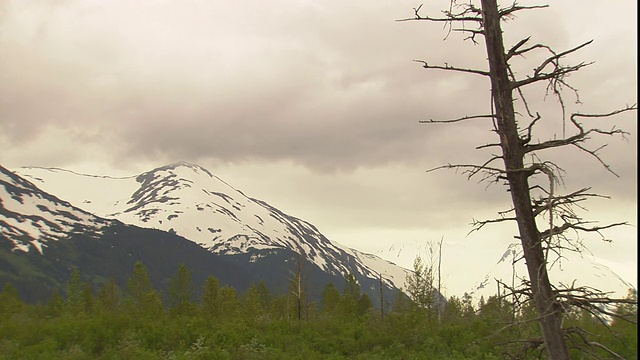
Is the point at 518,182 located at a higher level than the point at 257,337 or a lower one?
higher

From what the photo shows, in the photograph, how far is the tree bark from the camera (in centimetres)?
706

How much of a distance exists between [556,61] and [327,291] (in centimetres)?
5091

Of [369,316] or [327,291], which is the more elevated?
[327,291]

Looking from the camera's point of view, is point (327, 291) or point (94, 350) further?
point (327, 291)

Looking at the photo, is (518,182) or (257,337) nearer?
(518,182)

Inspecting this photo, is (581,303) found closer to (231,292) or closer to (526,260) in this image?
(526,260)

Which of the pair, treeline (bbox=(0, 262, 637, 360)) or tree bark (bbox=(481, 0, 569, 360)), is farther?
treeline (bbox=(0, 262, 637, 360))

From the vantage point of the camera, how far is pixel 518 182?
729cm

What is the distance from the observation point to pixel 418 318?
28891 mm

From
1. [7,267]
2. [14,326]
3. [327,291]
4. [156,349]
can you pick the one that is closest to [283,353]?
[156,349]

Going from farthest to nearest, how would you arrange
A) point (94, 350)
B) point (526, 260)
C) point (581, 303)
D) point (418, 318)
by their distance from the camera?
1. point (418, 318)
2. point (94, 350)
3. point (526, 260)
4. point (581, 303)

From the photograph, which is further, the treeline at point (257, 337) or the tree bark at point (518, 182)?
the treeline at point (257, 337)

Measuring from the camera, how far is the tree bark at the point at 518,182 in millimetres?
7062

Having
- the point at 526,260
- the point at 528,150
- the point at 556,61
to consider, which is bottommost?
the point at 526,260
